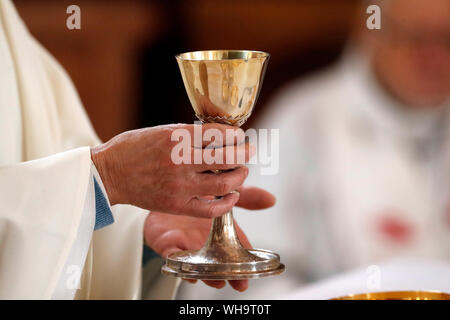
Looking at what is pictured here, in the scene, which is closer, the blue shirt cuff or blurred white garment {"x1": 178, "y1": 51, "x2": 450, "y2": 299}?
the blue shirt cuff

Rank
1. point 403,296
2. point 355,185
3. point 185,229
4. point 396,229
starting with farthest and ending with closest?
point 355,185
point 396,229
point 185,229
point 403,296

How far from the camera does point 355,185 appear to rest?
3.66 meters

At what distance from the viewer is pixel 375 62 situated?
3.75 m

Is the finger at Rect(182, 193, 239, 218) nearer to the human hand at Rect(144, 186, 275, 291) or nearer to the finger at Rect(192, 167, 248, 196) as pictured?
the finger at Rect(192, 167, 248, 196)

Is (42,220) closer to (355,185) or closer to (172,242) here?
(172,242)

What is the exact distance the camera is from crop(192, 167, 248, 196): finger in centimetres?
108

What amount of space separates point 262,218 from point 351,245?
413 millimetres

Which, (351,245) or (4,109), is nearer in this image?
(4,109)

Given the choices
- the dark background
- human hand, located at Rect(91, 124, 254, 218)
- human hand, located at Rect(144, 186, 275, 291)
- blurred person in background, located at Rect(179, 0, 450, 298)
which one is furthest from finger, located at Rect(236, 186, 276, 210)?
the dark background

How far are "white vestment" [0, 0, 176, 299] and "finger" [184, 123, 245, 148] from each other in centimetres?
19

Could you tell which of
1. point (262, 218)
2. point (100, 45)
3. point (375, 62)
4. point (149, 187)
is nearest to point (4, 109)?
point (149, 187)

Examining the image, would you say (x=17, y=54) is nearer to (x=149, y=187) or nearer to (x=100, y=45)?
(x=149, y=187)

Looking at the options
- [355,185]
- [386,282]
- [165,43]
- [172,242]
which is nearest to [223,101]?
[172,242]

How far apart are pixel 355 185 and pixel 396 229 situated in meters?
0.31
